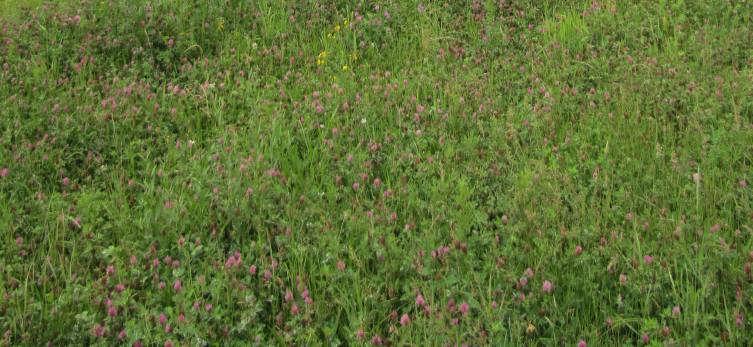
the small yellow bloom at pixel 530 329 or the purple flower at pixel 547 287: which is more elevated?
the purple flower at pixel 547 287

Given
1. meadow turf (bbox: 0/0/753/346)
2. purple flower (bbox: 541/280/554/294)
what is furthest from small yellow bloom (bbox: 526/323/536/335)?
purple flower (bbox: 541/280/554/294)

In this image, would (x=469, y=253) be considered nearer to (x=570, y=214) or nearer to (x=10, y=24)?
(x=570, y=214)

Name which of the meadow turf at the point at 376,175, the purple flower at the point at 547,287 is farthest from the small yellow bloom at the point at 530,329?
the purple flower at the point at 547,287

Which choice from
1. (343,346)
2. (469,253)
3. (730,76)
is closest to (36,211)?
(343,346)

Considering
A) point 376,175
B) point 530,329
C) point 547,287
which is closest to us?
point 530,329

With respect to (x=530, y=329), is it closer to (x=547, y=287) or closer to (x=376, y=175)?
(x=547, y=287)

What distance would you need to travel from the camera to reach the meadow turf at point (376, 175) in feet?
12.6

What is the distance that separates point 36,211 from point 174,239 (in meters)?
→ 1.01

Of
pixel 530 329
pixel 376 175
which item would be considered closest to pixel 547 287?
pixel 530 329

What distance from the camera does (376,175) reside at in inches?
205

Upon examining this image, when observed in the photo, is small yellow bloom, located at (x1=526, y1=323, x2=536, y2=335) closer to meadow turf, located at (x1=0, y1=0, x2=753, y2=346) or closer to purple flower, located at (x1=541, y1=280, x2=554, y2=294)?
meadow turf, located at (x1=0, y1=0, x2=753, y2=346)

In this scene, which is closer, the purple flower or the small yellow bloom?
the small yellow bloom

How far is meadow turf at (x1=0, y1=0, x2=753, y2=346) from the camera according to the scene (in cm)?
384

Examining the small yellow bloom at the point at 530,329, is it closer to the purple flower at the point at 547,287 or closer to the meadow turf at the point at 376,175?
the meadow turf at the point at 376,175
